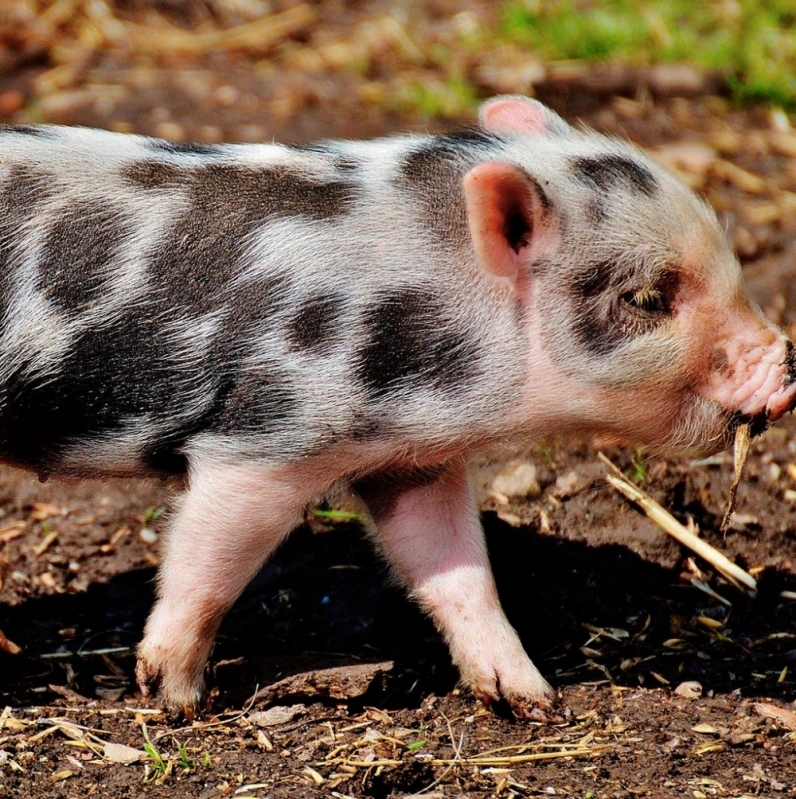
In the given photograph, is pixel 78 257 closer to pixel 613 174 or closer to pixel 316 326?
pixel 316 326

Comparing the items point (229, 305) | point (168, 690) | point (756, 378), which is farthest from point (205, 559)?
point (756, 378)

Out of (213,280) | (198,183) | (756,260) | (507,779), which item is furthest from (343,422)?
(756,260)

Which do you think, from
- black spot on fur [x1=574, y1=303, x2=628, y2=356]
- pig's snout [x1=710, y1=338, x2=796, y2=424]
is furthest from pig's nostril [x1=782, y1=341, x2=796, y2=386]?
black spot on fur [x1=574, y1=303, x2=628, y2=356]

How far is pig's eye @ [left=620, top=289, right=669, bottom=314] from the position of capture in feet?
12.8

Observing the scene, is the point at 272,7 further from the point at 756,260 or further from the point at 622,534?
the point at 622,534

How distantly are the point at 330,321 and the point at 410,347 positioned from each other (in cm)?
24

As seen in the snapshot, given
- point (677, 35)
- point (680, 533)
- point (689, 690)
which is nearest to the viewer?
point (689, 690)

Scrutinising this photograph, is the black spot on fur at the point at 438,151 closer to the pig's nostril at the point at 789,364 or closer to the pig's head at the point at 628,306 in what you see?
the pig's head at the point at 628,306

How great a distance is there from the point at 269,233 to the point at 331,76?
506cm

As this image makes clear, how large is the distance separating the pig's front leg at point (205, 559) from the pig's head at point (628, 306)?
0.84 m

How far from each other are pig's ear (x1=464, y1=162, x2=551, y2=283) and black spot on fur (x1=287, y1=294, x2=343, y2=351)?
0.45m

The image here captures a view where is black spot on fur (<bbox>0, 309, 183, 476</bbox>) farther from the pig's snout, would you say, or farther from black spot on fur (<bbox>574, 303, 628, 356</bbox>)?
the pig's snout

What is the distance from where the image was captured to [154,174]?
4.03m

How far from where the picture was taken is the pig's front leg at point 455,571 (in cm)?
429
